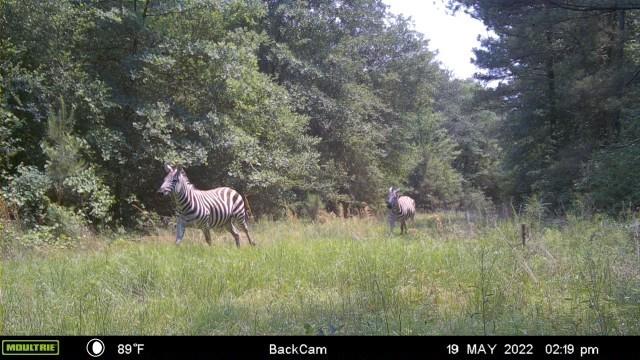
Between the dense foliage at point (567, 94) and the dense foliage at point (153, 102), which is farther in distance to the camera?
the dense foliage at point (567, 94)

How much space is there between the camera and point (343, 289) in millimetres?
4777

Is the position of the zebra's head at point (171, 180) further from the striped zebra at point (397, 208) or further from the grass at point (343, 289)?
the striped zebra at point (397, 208)

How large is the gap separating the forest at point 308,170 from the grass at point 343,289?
3 cm

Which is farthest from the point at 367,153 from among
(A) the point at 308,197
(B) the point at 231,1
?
(B) the point at 231,1

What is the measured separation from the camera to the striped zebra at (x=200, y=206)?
8.04 metres

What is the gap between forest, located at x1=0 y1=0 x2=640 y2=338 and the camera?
419 centimetres

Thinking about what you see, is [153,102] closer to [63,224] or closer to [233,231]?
[63,224]
